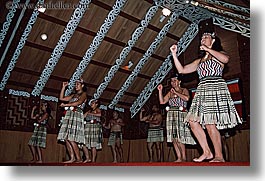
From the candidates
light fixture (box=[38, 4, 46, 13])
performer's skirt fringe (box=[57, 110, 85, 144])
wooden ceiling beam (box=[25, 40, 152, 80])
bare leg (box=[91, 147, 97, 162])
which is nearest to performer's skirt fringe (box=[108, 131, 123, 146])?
bare leg (box=[91, 147, 97, 162])

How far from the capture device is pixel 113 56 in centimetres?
342

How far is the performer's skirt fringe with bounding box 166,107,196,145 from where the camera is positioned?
99.0 inches

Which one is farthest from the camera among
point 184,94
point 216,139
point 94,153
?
point 94,153

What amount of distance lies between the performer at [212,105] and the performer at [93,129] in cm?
152

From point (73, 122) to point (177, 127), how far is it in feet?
2.93

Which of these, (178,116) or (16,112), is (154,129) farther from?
(16,112)

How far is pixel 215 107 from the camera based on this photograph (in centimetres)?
179

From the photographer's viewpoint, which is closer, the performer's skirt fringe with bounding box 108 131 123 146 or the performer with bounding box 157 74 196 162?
the performer with bounding box 157 74 196 162

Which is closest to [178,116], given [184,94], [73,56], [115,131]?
[184,94]

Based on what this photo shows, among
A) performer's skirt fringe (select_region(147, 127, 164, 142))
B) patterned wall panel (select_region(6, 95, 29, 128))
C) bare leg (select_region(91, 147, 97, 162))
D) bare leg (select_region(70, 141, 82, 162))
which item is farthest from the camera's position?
performer's skirt fringe (select_region(147, 127, 164, 142))

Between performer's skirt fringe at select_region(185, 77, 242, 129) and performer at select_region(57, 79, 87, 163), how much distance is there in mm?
1322

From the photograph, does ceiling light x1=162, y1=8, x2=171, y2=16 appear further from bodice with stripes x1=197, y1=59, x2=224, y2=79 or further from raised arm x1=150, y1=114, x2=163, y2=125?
bodice with stripes x1=197, y1=59, x2=224, y2=79

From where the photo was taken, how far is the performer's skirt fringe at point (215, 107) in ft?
5.81

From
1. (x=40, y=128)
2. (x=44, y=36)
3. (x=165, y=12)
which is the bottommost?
(x=40, y=128)
